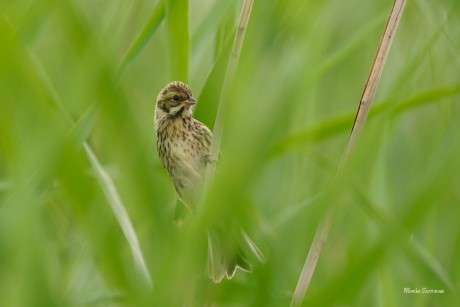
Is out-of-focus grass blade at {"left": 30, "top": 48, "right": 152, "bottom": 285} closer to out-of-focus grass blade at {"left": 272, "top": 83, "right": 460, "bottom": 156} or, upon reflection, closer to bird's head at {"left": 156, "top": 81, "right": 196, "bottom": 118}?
out-of-focus grass blade at {"left": 272, "top": 83, "right": 460, "bottom": 156}

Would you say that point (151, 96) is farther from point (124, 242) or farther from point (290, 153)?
point (124, 242)

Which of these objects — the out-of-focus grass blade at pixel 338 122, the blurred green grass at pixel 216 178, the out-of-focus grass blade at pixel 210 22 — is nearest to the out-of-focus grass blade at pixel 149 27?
the blurred green grass at pixel 216 178

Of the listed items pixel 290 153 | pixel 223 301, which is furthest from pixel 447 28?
pixel 223 301

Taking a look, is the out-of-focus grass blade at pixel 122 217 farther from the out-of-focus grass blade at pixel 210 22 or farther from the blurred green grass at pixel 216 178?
the out-of-focus grass blade at pixel 210 22

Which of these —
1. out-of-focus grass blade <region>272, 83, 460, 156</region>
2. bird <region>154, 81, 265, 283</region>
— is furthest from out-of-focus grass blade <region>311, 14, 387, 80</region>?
bird <region>154, 81, 265, 283</region>

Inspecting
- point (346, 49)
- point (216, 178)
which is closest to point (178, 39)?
point (346, 49)
